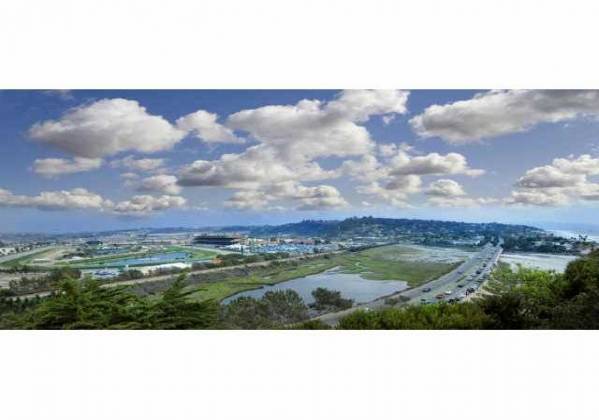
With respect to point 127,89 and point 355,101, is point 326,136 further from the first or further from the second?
point 127,89

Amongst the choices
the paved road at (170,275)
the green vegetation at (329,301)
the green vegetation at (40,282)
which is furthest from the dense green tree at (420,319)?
the green vegetation at (40,282)

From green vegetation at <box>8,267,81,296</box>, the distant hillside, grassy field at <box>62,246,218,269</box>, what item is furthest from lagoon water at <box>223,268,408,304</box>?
green vegetation at <box>8,267,81,296</box>

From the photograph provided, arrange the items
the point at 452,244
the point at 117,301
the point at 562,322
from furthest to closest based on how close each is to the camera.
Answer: the point at 452,244, the point at 117,301, the point at 562,322

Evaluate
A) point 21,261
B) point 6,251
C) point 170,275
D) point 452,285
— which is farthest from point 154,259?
point 452,285

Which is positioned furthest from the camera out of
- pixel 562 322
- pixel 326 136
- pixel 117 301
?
pixel 326 136

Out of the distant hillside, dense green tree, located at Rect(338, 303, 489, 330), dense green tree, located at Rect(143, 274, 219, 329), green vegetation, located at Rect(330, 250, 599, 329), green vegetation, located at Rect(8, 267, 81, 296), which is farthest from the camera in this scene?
the distant hillside

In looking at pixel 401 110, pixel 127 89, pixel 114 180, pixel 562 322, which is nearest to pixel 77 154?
pixel 114 180

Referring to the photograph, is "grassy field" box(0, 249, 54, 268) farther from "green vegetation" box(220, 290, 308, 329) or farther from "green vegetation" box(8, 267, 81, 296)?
"green vegetation" box(220, 290, 308, 329)
